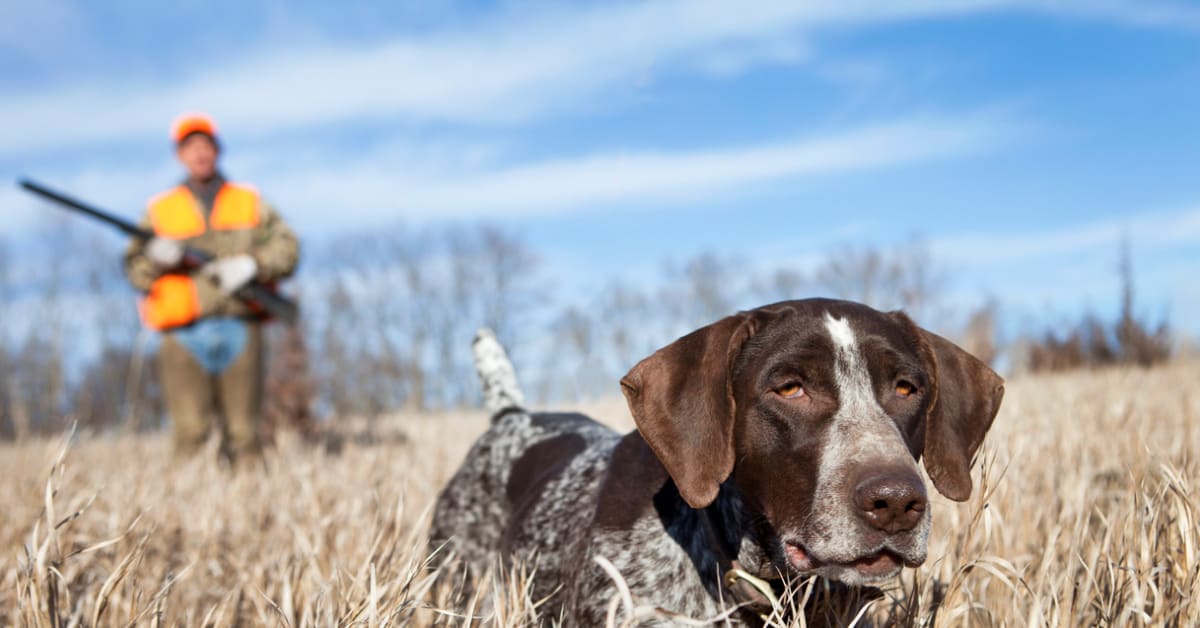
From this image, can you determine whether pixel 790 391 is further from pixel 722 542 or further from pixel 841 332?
pixel 722 542

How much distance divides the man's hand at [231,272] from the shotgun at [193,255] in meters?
0.09

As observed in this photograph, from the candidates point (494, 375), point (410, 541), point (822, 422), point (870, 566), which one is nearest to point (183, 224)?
point (494, 375)

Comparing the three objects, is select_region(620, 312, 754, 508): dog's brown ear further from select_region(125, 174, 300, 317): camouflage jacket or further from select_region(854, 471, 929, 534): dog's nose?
select_region(125, 174, 300, 317): camouflage jacket

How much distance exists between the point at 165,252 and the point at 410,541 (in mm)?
4906

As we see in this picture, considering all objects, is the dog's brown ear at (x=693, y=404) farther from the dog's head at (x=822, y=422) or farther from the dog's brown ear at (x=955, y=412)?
the dog's brown ear at (x=955, y=412)

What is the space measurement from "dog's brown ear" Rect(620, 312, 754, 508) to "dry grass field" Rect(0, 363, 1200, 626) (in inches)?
24.1

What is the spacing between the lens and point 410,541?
3.12 metres

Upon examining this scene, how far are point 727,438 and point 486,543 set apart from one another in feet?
6.55

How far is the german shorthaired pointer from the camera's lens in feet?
7.93

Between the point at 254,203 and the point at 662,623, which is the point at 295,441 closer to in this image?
the point at 254,203

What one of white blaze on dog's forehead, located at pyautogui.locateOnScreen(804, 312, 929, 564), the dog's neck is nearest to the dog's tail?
the dog's neck

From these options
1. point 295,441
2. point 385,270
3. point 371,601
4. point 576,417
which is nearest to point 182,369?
point 295,441

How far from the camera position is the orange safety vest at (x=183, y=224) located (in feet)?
23.6

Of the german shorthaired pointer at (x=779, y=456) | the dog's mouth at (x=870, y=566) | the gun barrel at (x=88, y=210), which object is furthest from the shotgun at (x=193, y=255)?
the dog's mouth at (x=870, y=566)
